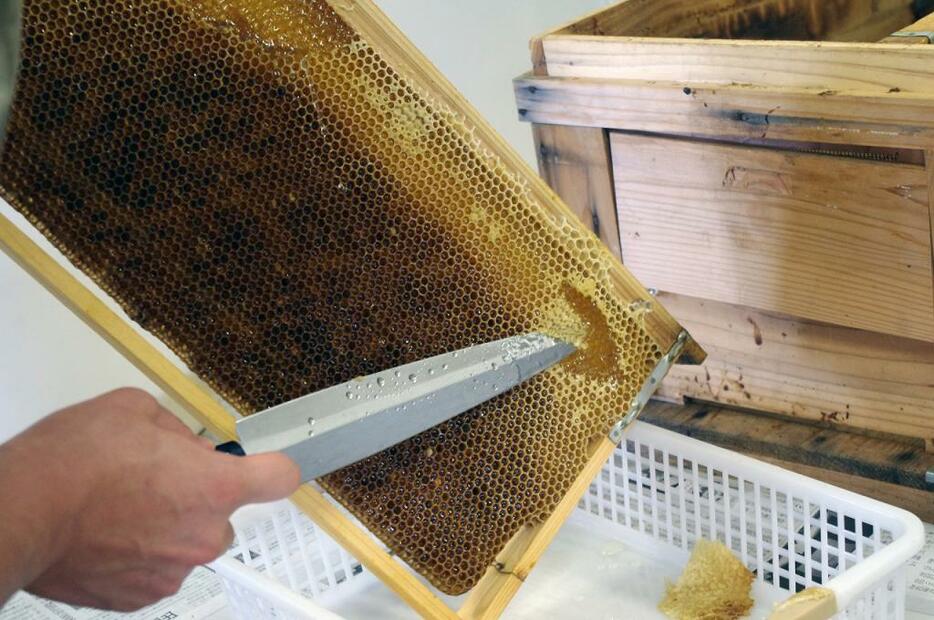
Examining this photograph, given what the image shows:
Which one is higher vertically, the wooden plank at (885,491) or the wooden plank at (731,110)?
the wooden plank at (731,110)

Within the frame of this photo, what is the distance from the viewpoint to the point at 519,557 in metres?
0.84

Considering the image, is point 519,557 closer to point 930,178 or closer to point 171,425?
point 171,425

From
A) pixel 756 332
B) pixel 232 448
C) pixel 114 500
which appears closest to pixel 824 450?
pixel 756 332

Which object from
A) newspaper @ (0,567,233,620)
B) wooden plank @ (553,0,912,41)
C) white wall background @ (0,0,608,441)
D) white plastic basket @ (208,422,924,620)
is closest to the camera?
white plastic basket @ (208,422,924,620)

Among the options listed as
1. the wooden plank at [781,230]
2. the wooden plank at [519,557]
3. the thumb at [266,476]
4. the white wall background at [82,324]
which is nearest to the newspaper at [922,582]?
the wooden plank at [781,230]

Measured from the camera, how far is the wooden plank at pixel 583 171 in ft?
3.61

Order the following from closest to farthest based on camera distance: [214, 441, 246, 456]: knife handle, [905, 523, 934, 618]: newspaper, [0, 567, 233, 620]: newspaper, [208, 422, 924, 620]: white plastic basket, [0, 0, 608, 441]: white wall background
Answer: [214, 441, 246, 456]: knife handle → [208, 422, 924, 620]: white plastic basket → [905, 523, 934, 618]: newspaper → [0, 567, 233, 620]: newspaper → [0, 0, 608, 441]: white wall background

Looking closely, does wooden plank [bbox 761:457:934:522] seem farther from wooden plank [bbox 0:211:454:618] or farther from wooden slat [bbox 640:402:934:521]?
wooden plank [bbox 0:211:454:618]

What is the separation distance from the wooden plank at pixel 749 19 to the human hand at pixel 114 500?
2.36ft

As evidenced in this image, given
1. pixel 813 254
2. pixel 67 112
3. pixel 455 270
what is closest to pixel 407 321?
pixel 455 270

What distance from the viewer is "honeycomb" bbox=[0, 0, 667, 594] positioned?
2.38ft

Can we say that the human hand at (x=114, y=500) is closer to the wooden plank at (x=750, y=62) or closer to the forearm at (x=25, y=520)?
the forearm at (x=25, y=520)

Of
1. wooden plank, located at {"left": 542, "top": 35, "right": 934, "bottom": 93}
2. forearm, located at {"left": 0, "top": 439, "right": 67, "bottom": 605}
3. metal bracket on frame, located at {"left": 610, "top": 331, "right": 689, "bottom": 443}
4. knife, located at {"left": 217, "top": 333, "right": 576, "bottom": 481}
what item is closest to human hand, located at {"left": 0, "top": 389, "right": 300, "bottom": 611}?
forearm, located at {"left": 0, "top": 439, "right": 67, "bottom": 605}

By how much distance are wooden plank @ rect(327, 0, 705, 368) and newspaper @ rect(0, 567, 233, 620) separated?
0.55 metres
